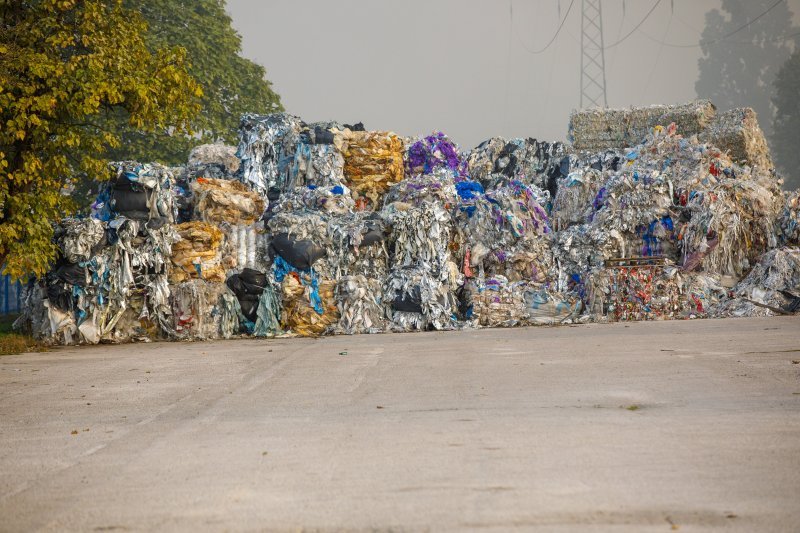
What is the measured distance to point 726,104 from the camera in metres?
77.2

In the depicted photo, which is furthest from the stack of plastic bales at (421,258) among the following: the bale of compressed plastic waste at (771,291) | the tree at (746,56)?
the tree at (746,56)

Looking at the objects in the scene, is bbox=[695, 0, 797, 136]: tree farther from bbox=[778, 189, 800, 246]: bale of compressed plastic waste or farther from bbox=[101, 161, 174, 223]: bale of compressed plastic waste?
bbox=[101, 161, 174, 223]: bale of compressed plastic waste

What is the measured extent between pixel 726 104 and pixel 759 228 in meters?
69.2

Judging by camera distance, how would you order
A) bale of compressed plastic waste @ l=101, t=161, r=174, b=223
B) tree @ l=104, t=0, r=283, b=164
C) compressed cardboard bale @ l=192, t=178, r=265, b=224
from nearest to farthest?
bale of compressed plastic waste @ l=101, t=161, r=174, b=223 → compressed cardboard bale @ l=192, t=178, r=265, b=224 → tree @ l=104, t=0, r=283, b=164

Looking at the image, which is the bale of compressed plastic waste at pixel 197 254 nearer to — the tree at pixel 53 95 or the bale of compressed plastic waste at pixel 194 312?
the bale of compressed plastic waste at pixel 194 312

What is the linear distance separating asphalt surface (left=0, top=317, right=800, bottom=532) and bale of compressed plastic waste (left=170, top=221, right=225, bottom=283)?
3555 millimetres

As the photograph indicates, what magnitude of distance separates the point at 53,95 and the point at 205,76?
15.5 m

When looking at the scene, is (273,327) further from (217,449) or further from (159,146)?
(159,146)

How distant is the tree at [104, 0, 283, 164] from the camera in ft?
77.9

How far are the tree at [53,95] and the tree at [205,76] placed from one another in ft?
38.0

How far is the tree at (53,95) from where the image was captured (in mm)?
10406

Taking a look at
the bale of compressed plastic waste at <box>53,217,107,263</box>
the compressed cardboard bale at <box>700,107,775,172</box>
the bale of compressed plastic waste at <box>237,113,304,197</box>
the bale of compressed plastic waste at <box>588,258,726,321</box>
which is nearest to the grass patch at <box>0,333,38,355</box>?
the bale of compressed plastic waste at <box>53,217,107,263</box>

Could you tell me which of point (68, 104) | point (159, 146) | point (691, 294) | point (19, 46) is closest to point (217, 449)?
point (68, 104)

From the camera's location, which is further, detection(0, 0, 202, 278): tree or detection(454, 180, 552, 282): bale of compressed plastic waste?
detection(454, 180, 552, 282): bale of compressed plastic waste
